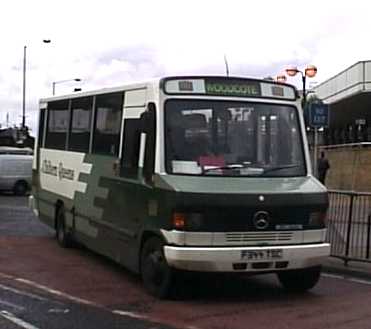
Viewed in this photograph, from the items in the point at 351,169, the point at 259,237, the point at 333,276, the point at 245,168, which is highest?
the point at 245,168

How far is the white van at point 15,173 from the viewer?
34000 millimetres

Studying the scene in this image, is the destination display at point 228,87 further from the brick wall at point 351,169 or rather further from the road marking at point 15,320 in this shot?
the brick wall at point 351,169

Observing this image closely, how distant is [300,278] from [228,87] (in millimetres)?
2615

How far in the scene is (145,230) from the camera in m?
10.0

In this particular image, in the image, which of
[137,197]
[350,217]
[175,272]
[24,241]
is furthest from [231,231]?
[24,241]

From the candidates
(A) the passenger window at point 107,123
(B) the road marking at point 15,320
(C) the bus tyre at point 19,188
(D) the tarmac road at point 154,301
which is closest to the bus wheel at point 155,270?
(D) the tarmac road at point 154,301

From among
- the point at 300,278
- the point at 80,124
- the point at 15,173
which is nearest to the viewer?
the point at 300,278

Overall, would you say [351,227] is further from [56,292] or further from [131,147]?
[56,292]

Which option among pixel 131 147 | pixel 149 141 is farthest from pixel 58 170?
pixel 149 141

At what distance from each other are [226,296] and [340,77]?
36849 mm

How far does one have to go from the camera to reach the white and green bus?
9.35m

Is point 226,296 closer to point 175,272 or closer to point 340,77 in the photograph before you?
point 175,272

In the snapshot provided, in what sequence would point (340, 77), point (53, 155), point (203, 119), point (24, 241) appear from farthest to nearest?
point (340, 77), point (24, 241), point (53, 155), point (203, 119)

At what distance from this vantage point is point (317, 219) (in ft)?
32.6
